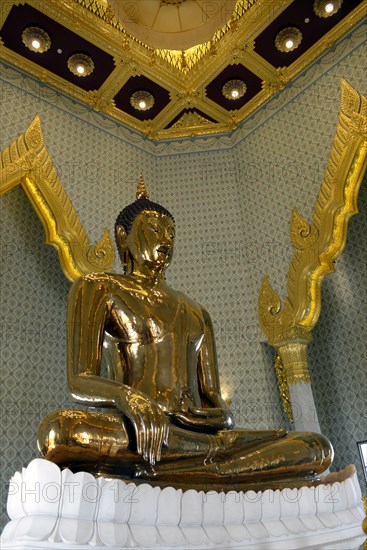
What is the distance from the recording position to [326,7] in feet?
14.3

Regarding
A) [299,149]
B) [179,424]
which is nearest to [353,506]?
[179,424]

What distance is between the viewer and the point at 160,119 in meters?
5.46

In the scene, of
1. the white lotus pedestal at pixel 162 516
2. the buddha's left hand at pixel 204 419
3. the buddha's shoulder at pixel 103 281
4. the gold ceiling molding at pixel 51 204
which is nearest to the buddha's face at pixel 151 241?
the buddha's shoulder at pixel 103 281

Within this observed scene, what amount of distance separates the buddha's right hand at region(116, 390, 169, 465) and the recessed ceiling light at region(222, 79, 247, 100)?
4422 millimetres

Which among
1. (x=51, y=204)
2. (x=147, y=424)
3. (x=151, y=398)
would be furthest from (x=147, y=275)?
(x=51, y=204)

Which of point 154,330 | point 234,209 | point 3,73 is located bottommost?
point 154,330

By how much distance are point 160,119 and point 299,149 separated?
171 centimetres

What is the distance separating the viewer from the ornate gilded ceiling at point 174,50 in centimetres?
407

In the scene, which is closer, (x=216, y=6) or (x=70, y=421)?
(x=70, y=421)

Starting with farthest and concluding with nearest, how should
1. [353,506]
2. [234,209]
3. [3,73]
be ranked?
[234,209]
[3,73]
[353,506]

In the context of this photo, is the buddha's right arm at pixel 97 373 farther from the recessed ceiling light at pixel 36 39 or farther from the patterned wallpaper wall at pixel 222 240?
the recessed ceiling light at pixel 36 39

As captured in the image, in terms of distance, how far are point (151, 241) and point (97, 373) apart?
2.49ft

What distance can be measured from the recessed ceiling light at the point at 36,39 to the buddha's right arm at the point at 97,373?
337cm

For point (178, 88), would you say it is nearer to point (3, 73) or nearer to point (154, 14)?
point (154, 14)
